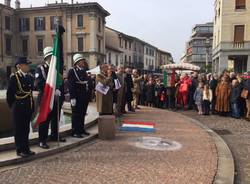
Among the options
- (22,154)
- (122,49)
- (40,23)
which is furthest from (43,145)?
(122,49)

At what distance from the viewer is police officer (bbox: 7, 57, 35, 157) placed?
6211 mm

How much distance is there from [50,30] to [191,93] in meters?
43.8

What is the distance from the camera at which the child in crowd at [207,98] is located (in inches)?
569

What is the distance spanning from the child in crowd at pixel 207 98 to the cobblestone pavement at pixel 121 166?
20.4 ft

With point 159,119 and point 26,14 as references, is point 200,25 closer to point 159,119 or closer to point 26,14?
point 26,14

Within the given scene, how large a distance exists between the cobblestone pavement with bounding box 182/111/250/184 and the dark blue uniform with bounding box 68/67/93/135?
3.79 metres

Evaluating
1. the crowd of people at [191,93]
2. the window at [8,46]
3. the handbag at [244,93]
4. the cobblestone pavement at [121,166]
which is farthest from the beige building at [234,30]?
the window at [8,46]

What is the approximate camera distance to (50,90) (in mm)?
6816

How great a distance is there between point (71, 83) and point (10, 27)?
53.0 m

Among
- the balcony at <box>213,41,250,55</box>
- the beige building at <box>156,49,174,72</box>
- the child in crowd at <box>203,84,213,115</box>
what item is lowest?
the child in crowd at <box>203,84,213,115</box>

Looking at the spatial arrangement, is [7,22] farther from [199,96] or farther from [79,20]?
[199,96]

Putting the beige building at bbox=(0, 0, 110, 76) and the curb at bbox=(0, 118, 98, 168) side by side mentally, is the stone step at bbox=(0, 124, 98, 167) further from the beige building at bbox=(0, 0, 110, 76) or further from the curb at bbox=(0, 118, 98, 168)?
the beige building at bbox=(0, 0, 110, 76)

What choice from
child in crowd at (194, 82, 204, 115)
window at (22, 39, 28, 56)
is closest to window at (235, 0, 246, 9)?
child in crowd at (194, 82, 204, 115)

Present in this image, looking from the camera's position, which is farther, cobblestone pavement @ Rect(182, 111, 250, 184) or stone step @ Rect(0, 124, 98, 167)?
cobblestone pavement @ Rect(182, 111, 250, 184)
